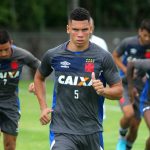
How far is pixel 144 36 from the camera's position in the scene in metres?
12.0

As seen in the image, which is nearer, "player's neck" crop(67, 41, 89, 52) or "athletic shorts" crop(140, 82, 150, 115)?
"player's neck" crop(67, 41, 89, 52)

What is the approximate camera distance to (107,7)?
44281mm

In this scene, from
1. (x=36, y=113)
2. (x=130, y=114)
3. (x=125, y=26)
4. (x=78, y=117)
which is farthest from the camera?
(x=125, y=26)

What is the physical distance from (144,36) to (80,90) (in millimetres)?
4250

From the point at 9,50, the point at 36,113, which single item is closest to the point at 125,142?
the point at 9,50

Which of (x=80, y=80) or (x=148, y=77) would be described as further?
(x=148, y=77)

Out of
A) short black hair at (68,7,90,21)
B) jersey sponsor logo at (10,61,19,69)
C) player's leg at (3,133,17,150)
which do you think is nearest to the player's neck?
short black hair at (68,7,90,21)

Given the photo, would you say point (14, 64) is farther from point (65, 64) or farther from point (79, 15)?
point (79, 15)

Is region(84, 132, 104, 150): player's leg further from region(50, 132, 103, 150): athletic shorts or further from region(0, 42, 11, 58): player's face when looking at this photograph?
region(0, 42, 11, 58): player's face

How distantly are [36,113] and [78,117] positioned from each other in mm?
11121

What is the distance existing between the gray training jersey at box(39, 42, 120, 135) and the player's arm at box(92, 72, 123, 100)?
7cm

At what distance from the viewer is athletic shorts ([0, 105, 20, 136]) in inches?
412

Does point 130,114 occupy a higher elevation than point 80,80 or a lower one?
lower

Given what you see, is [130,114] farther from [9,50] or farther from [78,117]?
[78,117]
